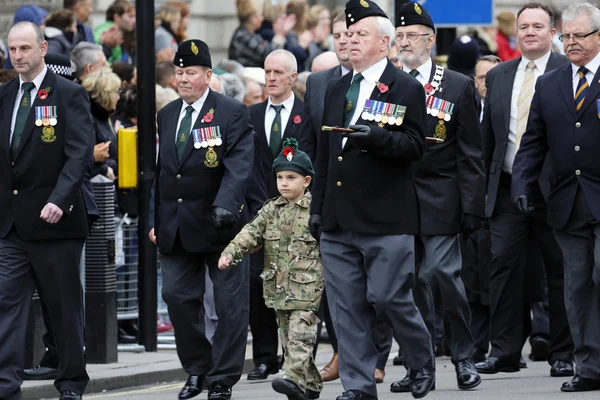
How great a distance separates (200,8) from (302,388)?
55.0ft

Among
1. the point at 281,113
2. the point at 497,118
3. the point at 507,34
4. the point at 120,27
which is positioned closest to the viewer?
the point at 497,118

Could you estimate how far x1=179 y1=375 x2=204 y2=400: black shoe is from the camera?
1055 centimetres

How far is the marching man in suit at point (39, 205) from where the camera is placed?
10000 millimetres

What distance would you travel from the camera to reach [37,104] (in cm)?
1012

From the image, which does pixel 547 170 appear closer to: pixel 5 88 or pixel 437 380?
pixel 437 380

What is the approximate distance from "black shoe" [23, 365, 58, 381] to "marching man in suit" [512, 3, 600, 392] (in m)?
3.53

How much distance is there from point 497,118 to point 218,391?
3.09m

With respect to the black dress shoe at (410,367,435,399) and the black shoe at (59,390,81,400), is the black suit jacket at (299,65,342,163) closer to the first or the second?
the black dress shoe at (410,367,435,399)

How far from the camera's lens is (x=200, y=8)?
2611 cm

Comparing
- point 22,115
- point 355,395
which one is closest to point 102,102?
point 22,115

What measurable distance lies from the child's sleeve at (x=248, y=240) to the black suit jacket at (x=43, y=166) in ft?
3.25

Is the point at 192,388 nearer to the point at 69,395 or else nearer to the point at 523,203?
the point at 69,395

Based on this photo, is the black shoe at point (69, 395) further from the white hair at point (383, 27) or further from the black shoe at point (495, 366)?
the black shoe at point (495, 366)

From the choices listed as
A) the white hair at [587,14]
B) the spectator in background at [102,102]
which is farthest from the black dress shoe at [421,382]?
the spectator in background at [102,102]
